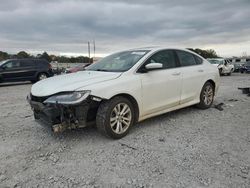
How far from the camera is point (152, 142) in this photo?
4324 millimetres

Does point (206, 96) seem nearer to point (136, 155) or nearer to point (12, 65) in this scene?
point (136, 155)

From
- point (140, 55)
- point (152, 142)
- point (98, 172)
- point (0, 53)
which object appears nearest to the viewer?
point (98, 172)

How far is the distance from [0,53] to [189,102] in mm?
46743

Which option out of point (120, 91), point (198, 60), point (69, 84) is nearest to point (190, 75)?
point (198, 60)

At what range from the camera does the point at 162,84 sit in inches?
202

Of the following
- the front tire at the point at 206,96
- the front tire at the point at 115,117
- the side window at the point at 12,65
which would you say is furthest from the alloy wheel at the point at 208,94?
the side window at the point at 12,65

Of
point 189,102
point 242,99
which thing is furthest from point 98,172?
point 242,99

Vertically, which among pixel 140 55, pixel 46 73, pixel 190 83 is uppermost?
pixel 140 55

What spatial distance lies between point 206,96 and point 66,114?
12.3ft

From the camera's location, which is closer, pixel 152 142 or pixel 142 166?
pixel 142 166

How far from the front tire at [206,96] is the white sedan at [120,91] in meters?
0.23

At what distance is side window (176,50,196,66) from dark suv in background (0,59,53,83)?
12218 mm

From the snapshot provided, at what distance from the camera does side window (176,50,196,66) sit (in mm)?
5863

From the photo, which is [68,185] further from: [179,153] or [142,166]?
[179,153]
